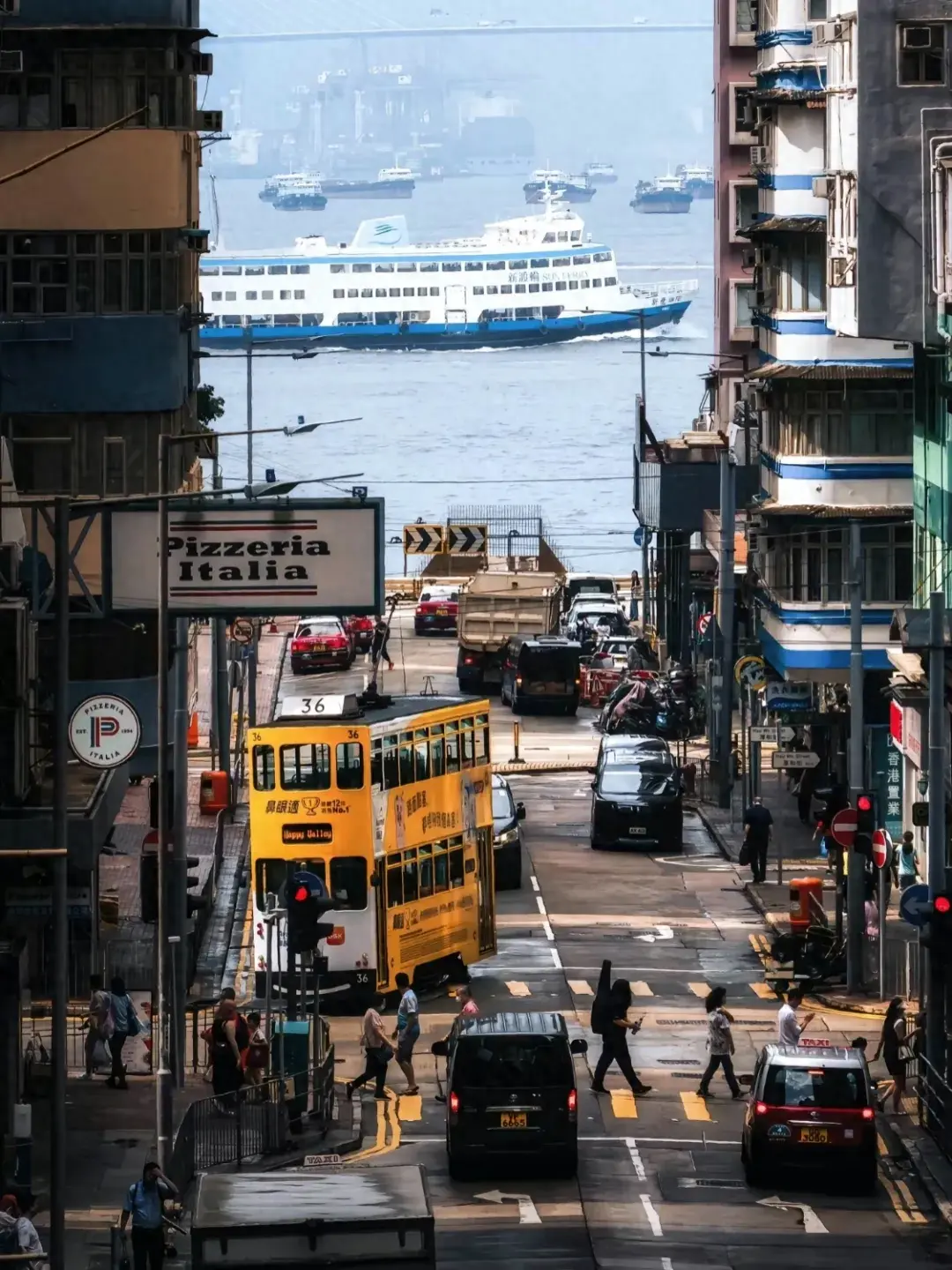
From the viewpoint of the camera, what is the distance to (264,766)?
3759cm

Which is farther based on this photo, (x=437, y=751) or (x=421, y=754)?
(x=437, y=751)

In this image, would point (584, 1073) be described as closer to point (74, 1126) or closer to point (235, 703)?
point (74, 1126)

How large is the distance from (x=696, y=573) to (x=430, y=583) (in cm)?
2555

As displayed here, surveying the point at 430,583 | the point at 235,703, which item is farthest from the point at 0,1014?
the point at 430,583

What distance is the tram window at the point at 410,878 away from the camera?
39.1 m

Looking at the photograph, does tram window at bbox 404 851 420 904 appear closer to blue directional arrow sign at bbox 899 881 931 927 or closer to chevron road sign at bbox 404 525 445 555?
blue directional arrow sign at bbox 899 881 931 927

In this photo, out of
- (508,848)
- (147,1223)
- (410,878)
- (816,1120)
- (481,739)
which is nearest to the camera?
(147,1223)

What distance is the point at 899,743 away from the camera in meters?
49.5

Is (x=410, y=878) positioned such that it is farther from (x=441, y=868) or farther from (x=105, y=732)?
(x=105, y=732)

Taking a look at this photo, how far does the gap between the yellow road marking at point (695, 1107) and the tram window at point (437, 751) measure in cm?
727

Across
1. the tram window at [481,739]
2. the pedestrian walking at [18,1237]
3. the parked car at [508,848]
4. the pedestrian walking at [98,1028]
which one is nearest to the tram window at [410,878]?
the tram window at [481,739]

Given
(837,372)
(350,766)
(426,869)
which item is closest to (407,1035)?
(350,766)

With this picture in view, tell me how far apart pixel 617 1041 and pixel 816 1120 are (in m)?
5.14

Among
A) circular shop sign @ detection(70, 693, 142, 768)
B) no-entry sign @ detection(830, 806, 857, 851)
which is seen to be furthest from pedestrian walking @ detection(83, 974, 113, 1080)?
no-entry sign @ detection(830, 806, 857, 851)
